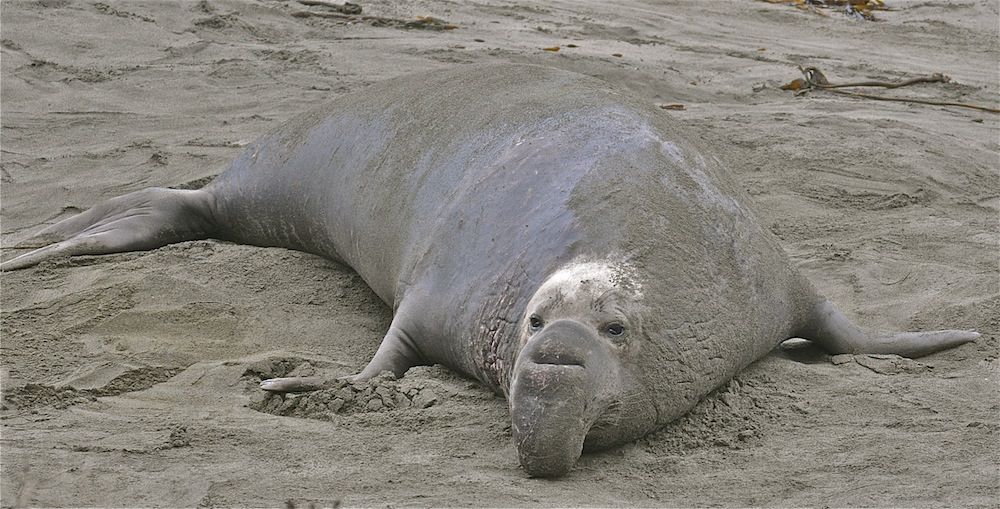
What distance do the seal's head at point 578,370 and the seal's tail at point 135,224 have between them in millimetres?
2522

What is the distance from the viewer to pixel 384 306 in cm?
461

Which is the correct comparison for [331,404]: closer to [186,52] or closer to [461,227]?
[461,227]

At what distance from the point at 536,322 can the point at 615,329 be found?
0.68 ft

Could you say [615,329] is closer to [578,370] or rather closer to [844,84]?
[578,370]

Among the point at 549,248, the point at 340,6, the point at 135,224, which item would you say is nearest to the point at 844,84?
the point at 340,6

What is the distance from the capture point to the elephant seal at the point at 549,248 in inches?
121

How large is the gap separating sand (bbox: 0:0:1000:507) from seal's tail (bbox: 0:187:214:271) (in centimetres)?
16

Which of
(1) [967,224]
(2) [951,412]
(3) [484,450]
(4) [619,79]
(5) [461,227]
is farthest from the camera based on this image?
(4) [619,79]

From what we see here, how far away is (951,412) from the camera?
339 centimetres

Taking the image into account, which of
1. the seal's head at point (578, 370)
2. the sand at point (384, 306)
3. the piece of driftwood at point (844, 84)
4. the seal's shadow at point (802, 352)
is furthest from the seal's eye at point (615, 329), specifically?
the piece of driftwood at point (844, 84)

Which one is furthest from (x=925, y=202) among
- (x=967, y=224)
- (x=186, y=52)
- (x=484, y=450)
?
(x=186, y=52)

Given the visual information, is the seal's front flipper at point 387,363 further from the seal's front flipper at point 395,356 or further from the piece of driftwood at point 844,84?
the piece of driftwood at point 844,84

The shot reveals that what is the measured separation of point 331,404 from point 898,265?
2496 mm

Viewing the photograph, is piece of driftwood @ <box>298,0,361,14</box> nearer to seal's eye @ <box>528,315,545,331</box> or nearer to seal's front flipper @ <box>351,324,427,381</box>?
seal's front flipper @ <box>351,324,427,381</box>
